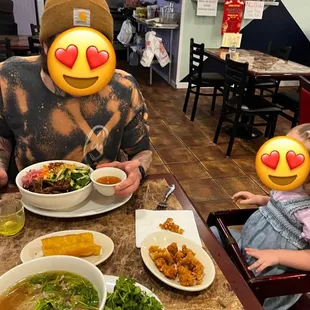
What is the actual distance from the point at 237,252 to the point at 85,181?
0.53 meters

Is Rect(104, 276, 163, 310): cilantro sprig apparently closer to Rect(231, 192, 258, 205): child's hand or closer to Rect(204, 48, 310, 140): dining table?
Rect(231, 192, 258, 205): child's hand

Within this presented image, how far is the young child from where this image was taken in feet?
3.56

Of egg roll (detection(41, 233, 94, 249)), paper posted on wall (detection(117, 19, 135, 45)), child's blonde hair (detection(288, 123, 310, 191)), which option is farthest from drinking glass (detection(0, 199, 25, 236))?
A: paper posted on wall (detection(117, 19, 135, 45))

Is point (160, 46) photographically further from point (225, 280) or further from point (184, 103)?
point (225, 280)

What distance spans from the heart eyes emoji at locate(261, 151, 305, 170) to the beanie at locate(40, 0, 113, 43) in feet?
1.87

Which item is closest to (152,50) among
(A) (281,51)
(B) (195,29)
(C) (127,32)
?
(B) (195,29)

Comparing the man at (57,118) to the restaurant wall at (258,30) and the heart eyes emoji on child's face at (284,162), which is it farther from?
the restaurant wall at (258,30)

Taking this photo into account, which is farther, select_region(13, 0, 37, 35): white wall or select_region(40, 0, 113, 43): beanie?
select_region(13, 0, 37, 35): white wall

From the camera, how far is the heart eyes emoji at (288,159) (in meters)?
0.84

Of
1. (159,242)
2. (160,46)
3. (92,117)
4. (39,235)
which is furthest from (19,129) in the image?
(160,46)

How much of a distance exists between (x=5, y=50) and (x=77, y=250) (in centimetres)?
392

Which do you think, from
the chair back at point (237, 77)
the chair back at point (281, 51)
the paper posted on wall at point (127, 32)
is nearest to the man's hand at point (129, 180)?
the chair back at point (237, 77)

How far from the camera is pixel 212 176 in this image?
3178 millimetres

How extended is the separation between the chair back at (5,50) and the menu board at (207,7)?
2788 millimetres
